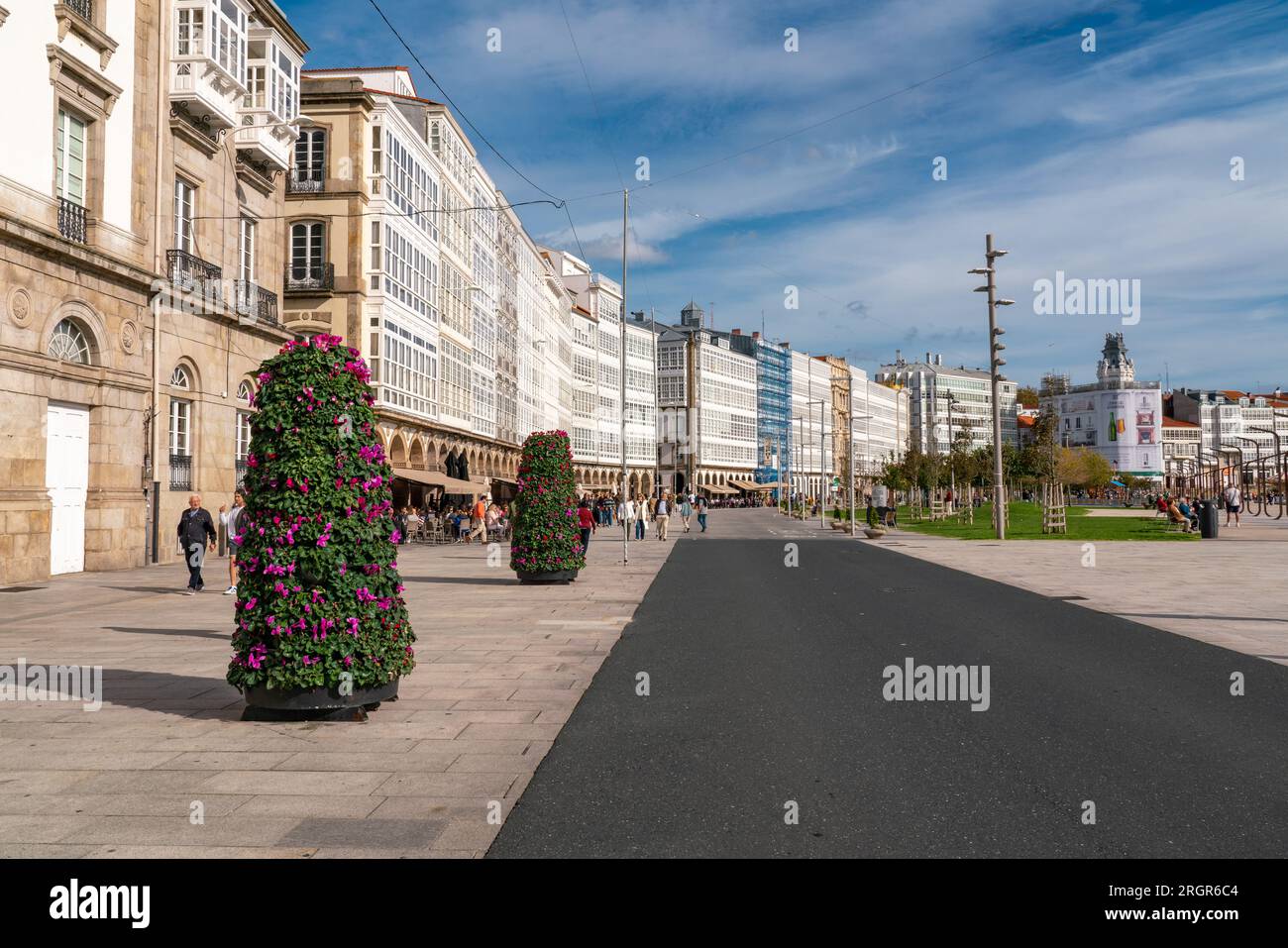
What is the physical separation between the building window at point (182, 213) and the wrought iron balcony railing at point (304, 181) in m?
12.0

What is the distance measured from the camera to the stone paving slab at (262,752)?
4773 mm

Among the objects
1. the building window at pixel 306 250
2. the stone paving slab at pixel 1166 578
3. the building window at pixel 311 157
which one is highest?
the building window at pixel 311 157

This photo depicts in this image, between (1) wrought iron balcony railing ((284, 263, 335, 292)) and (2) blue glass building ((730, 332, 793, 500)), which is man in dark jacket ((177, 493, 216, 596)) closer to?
(1) wrought iron balcony railing ((284, 263, 335, 292))

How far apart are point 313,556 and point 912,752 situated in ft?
13.5

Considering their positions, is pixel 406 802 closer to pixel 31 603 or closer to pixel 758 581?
pixel 31 603

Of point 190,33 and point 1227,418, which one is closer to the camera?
point 190,33

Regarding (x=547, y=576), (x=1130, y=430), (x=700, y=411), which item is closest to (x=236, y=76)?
(x=547, y=576)

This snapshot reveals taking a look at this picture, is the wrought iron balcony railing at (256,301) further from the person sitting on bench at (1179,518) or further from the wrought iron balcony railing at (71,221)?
the person sitting on bench at (1179,518)

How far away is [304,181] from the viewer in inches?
1508

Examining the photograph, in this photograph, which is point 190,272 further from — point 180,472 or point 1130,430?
point 1130,430

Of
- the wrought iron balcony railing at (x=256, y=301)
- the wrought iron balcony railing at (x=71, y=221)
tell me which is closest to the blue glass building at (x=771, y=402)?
the wrought iron balcony railing at (x=256, y=301)

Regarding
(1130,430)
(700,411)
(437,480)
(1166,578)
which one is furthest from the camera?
(1130,430)

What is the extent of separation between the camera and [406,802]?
209 inches

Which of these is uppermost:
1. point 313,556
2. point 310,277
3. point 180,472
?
point 310,277
